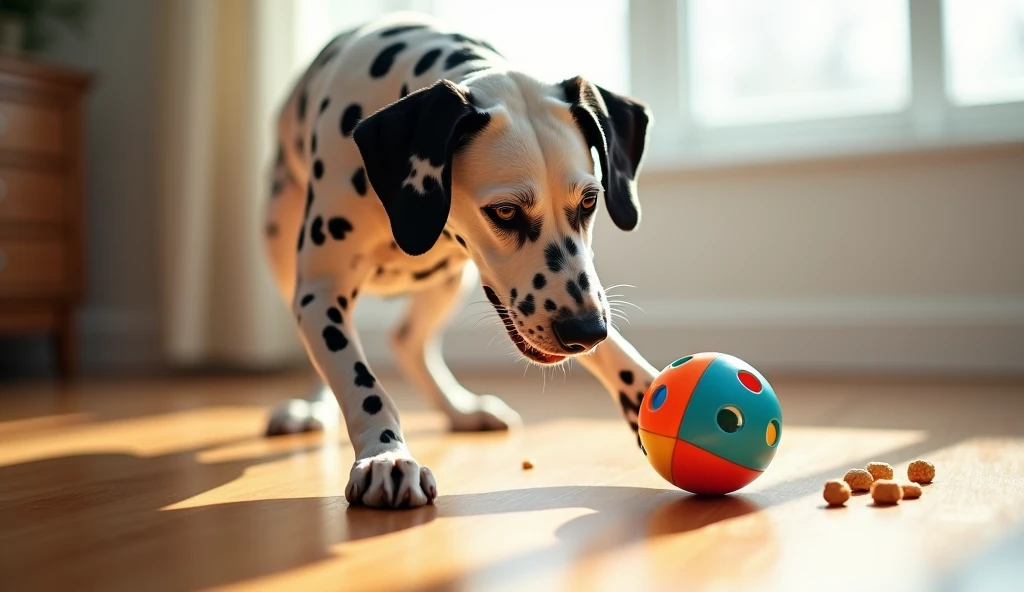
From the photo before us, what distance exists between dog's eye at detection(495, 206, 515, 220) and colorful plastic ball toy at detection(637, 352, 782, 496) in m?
0.38

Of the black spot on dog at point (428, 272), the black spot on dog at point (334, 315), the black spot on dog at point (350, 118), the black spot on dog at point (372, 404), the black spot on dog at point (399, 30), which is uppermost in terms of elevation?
the black spot on dog at point (399, 30)

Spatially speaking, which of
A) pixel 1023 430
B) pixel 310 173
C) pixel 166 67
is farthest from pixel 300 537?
pixel 166 67

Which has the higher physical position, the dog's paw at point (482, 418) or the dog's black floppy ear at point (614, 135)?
the dog's black floppy ear at point (614, 135)

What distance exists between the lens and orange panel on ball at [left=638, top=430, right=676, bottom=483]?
1.53 meters

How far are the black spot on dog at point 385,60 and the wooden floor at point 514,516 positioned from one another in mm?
815

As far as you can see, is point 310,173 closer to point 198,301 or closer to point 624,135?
point 624,135

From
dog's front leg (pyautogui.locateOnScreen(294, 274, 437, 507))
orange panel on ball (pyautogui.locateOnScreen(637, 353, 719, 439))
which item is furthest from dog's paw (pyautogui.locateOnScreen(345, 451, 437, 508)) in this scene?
orange panel on ball (pyautogui.locateOnScreen(637, 353, 719, 439))

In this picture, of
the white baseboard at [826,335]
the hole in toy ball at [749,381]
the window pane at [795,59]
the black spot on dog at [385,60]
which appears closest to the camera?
the hole in toy ball at [749,381]

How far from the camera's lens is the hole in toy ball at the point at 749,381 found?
1555mm

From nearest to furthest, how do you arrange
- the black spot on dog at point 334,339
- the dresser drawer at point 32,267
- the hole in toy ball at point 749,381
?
the hole in toy ball at point 749,381
the black spot on dog at point 334,339
the dresser drawer at point 32,267

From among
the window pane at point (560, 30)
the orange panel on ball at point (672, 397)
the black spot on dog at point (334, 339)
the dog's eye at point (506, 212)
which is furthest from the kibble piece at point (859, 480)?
the window pane at point (560, 30)

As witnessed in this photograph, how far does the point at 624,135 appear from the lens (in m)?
1.87

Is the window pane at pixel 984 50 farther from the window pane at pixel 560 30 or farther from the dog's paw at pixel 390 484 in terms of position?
the dog's paw at pixel 390 484

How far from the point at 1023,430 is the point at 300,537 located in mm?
1640
